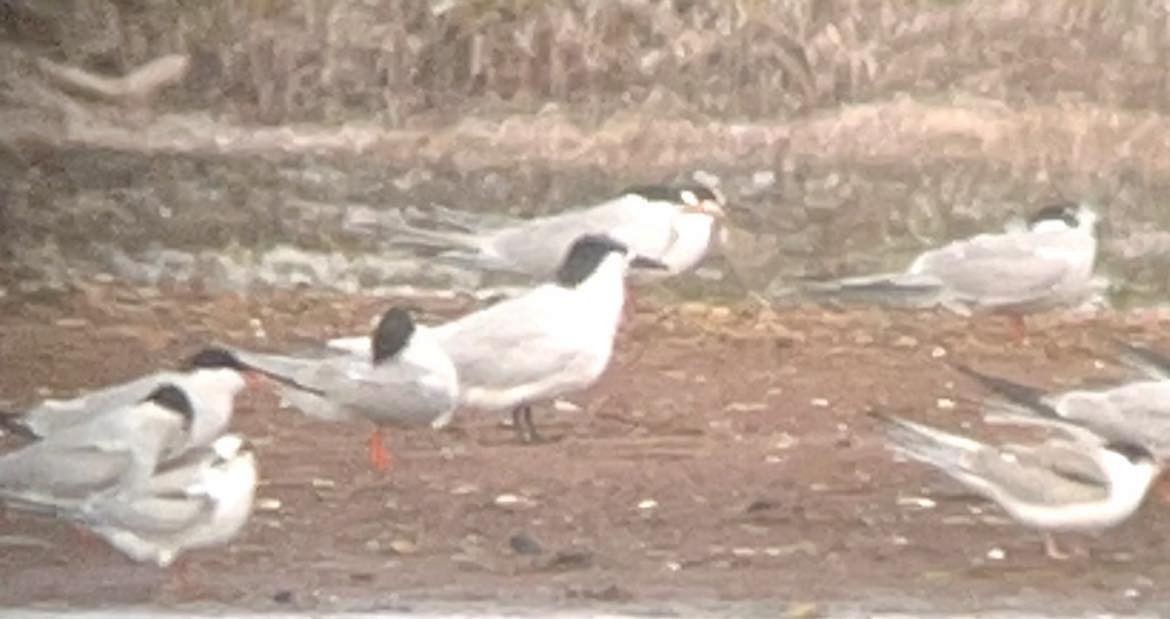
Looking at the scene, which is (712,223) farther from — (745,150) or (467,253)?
(467,253)

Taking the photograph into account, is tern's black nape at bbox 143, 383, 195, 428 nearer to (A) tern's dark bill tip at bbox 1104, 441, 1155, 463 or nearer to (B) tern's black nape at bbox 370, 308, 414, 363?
(B) tern's black nape at bbox 370, 308, 414, 363

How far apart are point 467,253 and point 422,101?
0.51 feet

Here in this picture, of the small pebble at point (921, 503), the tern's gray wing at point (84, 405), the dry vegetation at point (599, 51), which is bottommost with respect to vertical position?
the small pebble at point (921, 503)

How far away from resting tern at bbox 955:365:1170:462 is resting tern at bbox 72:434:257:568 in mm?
711

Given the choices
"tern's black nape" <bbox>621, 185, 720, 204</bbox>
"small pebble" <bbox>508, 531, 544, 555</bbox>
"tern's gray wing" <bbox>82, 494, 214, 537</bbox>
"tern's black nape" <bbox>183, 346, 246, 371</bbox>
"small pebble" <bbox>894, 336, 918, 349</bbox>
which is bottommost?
"small pebble" <bbox>508, 531, 544, 555</bbox>

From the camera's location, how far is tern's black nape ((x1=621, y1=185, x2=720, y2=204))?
2184 millimetres

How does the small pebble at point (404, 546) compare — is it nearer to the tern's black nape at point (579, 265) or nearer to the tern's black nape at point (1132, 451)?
the tern's black nape at point (579, 265)

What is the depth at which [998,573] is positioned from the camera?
2176mm

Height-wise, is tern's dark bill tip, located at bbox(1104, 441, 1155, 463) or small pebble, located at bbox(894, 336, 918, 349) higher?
small pebble, located at bbox(894, 336, 918, 349)

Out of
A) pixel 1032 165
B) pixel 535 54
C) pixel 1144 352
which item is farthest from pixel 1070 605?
pixel 535 54

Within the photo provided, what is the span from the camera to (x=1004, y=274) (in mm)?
2186

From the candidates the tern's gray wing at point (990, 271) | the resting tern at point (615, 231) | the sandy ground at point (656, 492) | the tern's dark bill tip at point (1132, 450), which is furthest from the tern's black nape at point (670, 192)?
the tern's dark bill tip at point (1132, 450)

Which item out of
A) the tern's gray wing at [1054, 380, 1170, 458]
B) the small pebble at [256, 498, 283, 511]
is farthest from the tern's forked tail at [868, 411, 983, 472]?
the small pebble at [256, 498, 283, 511]

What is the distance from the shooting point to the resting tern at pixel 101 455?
7.15ft
